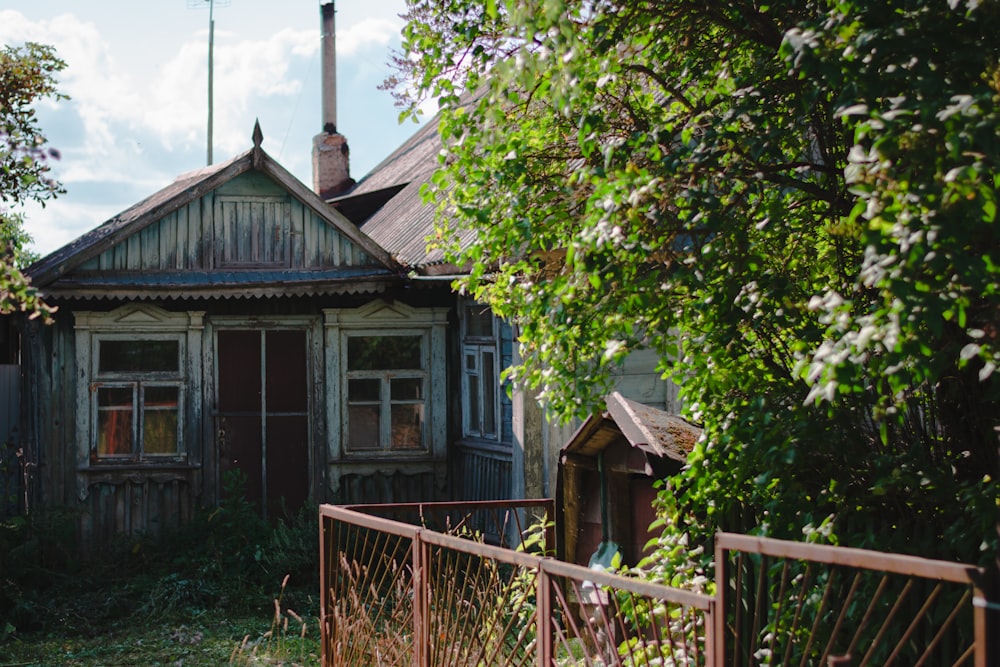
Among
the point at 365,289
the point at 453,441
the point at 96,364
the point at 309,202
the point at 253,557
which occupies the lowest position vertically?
the point at 253,557

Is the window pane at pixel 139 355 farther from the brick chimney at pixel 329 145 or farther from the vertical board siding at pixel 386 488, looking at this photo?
the brick chimney at pixel 329 145

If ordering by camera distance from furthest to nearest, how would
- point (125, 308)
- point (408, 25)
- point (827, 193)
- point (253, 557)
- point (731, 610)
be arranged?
1. point (125, 308)
2. point (253, 557)
3. point (408, 25)
4. point (731, 610)
5. point (827, 193)

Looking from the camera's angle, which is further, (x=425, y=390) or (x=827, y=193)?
(x=425, y=390)

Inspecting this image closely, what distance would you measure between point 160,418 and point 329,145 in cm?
833

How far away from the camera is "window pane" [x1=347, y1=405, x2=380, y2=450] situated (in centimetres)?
1199

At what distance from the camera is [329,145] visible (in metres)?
19.0

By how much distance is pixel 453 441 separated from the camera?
477 inches

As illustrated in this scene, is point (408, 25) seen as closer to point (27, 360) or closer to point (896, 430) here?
point (896, 430)

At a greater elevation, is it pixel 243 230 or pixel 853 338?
pixel 243 230

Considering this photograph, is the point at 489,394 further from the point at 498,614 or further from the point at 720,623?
the point at 720,623

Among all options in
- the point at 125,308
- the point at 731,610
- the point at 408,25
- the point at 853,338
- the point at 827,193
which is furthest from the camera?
the point at 125,308

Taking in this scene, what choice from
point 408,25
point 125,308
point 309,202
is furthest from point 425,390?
point 408,25

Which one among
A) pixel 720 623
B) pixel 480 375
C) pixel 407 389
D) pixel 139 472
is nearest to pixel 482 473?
pixel 480 375

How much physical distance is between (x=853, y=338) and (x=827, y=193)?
4.89 ft
